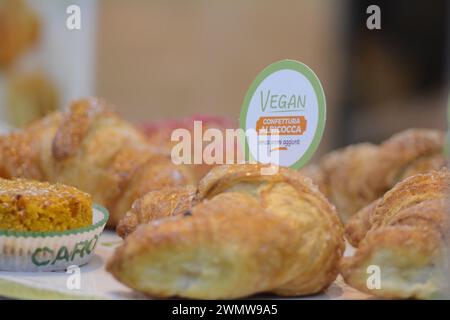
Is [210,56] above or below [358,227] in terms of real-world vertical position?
above

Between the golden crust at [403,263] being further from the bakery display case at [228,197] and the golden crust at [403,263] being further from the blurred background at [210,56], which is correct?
the blurred background at [210,56]

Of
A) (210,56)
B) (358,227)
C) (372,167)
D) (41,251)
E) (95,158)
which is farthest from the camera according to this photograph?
(210,56)

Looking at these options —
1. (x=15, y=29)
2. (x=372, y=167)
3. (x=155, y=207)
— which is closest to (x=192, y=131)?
(x=155, y=207)

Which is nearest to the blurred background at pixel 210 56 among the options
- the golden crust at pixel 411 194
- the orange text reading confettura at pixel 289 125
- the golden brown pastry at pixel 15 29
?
the golden brown pastry at pixel 15 29

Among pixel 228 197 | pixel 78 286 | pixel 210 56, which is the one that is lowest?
pixel 78 286

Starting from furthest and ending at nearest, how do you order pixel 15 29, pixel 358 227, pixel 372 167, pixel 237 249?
1. pixel 15 29
2. pixel 372 167
3. pixel 358 227
4. pixel 237 249

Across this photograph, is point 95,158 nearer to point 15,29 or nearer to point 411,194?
point 411,194

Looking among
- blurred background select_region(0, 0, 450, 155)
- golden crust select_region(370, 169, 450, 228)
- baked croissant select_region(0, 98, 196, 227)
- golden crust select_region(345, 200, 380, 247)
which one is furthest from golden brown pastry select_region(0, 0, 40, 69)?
golden crust select_region(370, 169, 450, 228)
